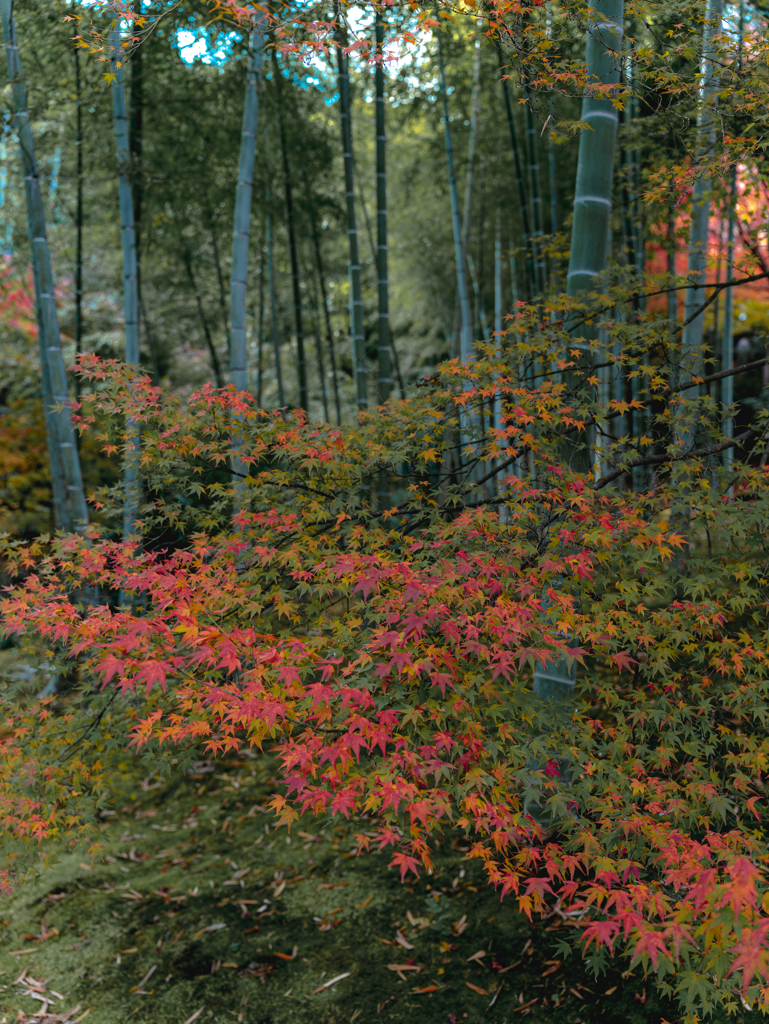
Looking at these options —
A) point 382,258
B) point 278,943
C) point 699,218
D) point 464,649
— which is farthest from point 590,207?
point 278,943

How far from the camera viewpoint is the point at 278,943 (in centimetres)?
343

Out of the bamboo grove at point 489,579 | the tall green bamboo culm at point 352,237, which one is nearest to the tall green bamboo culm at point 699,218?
the bamboo grove at point 489,579

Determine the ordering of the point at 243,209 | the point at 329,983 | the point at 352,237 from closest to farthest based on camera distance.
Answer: the point at 329,983 → the point at 243,209 → the point at 352,237

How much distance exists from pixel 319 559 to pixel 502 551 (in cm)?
79

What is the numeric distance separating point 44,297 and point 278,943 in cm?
441

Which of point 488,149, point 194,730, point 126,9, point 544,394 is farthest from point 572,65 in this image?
point 488,149

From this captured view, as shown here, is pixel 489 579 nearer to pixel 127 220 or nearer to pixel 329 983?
pixel 329 983

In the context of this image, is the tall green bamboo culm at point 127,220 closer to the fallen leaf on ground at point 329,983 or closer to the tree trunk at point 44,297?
the tree trunk at point 44,297

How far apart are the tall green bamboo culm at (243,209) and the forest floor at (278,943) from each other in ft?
10.3

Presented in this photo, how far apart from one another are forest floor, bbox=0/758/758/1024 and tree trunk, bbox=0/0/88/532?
233 cm

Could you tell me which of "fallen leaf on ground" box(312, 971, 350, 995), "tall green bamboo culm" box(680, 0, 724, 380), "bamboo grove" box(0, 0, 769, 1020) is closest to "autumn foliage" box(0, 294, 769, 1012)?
"bamboo grove" box(0, 0, 769, 1020)

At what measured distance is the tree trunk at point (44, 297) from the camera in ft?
13.3

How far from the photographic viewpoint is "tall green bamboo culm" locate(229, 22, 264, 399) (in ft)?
13.7

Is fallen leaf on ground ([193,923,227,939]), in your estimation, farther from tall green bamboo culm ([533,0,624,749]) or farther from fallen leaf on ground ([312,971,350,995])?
tall green bamboo culm ([533,0,624,749])
